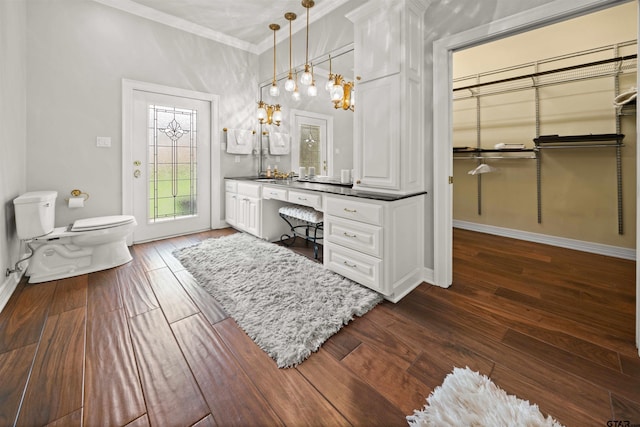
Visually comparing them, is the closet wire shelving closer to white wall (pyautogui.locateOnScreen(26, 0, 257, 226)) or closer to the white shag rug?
the white shag rug

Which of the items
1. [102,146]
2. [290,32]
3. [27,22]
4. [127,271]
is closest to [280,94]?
[290,32]

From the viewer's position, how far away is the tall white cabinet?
2.10m

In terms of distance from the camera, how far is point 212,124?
12.8 feet

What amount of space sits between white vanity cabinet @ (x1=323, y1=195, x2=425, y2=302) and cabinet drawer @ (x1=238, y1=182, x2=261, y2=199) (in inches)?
49.8

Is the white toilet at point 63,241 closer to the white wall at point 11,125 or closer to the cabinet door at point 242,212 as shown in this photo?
the white wall at point 11,125

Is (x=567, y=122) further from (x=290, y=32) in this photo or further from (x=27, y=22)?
(x=27, y=22)

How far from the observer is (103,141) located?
310cm

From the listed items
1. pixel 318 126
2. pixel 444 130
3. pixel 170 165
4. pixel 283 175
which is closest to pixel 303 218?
pixel 318 126

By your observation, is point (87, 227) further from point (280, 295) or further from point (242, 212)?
point (280, 295)

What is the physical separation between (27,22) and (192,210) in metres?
2.37

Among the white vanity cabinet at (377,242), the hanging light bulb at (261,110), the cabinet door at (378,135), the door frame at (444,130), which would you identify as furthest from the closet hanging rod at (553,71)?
the hanging light bulb at (261,110)

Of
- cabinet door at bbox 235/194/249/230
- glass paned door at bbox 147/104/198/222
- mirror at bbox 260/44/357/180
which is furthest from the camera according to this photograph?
cabinet door at bbox 235/194/249/230

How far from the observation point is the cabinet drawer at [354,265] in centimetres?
206

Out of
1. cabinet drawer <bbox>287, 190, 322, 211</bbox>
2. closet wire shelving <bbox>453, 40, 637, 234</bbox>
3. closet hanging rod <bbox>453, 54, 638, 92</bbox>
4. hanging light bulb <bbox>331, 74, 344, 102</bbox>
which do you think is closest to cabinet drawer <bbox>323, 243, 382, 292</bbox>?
cabinet drawer <bbox>287, 190, 322, 211</bbox>
